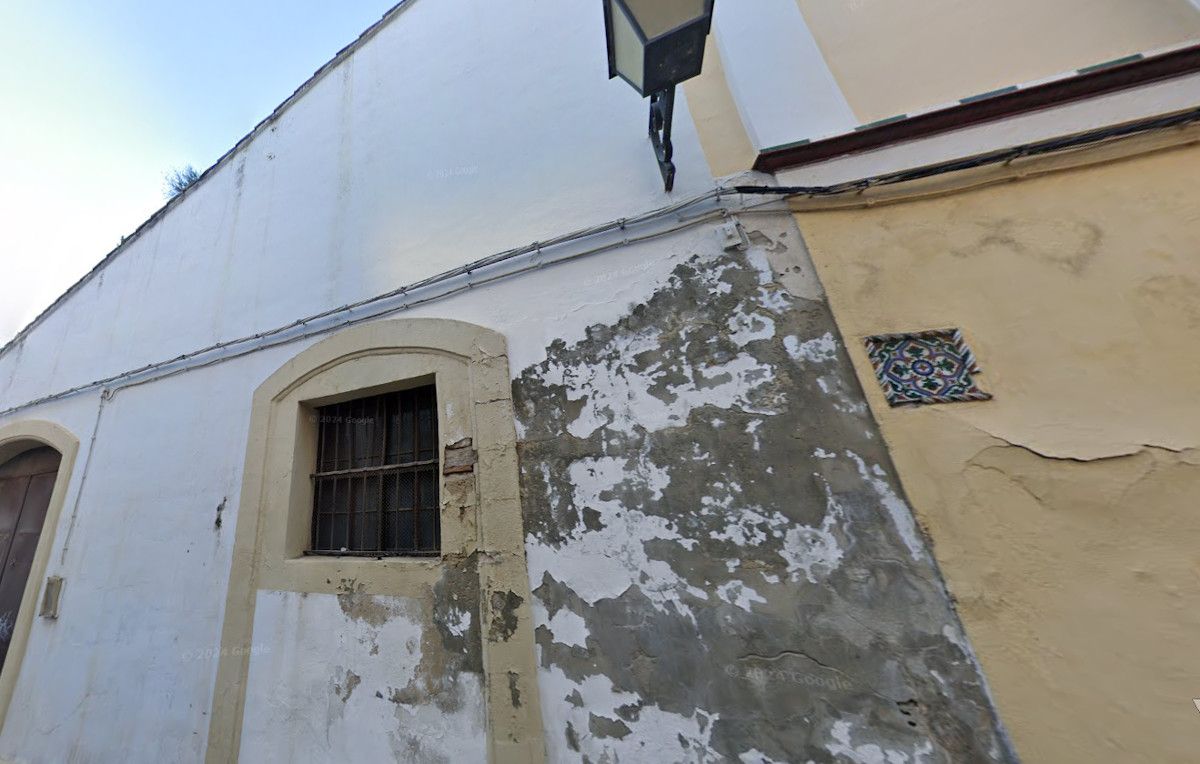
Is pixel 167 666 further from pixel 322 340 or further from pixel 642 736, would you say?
pixel 642 736

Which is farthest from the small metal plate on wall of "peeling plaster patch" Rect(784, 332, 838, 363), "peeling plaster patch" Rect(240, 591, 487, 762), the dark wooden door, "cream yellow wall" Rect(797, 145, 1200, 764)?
"cream yellow wall" Rect(797, 145, 1200, 764)

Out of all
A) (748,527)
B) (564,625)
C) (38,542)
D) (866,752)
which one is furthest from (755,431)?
(38,542)

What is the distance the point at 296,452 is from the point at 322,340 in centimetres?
82

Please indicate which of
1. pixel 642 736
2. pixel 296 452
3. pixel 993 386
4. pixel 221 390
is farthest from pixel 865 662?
pixel 221 390

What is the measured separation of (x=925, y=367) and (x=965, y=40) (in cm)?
188

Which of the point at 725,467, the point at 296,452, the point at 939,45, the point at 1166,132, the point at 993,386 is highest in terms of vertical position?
the point at 939,45

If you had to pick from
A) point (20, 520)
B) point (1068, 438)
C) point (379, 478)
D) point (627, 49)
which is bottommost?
point (1068, 438)

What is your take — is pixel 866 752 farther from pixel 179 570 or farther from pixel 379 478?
pixel 179 570

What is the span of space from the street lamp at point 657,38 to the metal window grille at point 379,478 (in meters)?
2.08

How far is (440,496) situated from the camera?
2.29 meters

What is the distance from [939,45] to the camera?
7.06 feet

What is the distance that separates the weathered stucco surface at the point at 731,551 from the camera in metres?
1.42

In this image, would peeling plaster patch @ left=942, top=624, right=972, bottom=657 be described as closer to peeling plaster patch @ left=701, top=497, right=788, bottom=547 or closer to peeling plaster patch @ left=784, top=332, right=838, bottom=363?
peeling plaster patch @ left=701, top=497, right=788, bottom=547

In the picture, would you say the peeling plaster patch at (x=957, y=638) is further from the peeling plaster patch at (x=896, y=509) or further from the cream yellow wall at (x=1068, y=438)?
the peeling plaster patch at (x=896, y=509)
